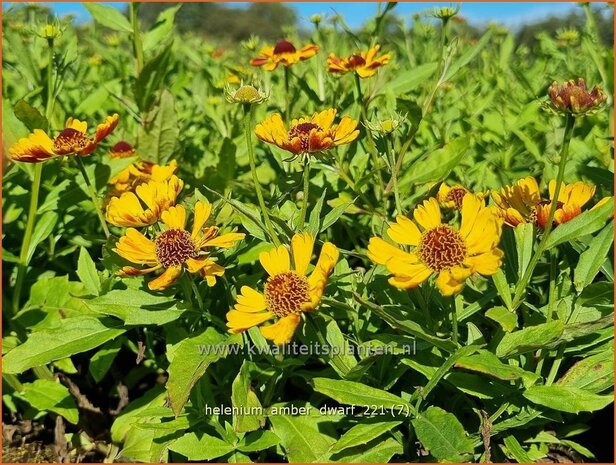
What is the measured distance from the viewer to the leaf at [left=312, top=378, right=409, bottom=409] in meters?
1.17

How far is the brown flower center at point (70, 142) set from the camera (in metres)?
1.37

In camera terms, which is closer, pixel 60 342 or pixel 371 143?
pixel 60 342

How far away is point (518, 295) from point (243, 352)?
57 centimetres

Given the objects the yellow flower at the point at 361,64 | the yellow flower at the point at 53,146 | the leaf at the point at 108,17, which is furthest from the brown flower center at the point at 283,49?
the yellow flower at the point at 53,146

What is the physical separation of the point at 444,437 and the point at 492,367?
0.51 feet

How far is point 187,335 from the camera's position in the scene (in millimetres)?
1392

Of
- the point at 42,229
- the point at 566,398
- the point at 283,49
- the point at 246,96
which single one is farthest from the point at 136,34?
the point at 566,398

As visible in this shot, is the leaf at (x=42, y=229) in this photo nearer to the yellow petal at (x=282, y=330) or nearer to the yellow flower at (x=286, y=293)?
the yellow flower at (x=286, y=293)

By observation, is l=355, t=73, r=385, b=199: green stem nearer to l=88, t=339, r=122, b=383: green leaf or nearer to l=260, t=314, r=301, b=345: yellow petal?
l=260, t=314, r=301, b=345: yellow petal

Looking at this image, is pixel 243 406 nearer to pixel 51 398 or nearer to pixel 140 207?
pixel 140 207

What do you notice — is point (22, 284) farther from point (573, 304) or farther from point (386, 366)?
point (573, 304)

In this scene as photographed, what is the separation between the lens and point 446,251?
1068mm

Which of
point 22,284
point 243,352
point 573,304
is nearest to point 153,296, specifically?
point 243,352

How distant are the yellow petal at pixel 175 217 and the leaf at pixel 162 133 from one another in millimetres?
635
